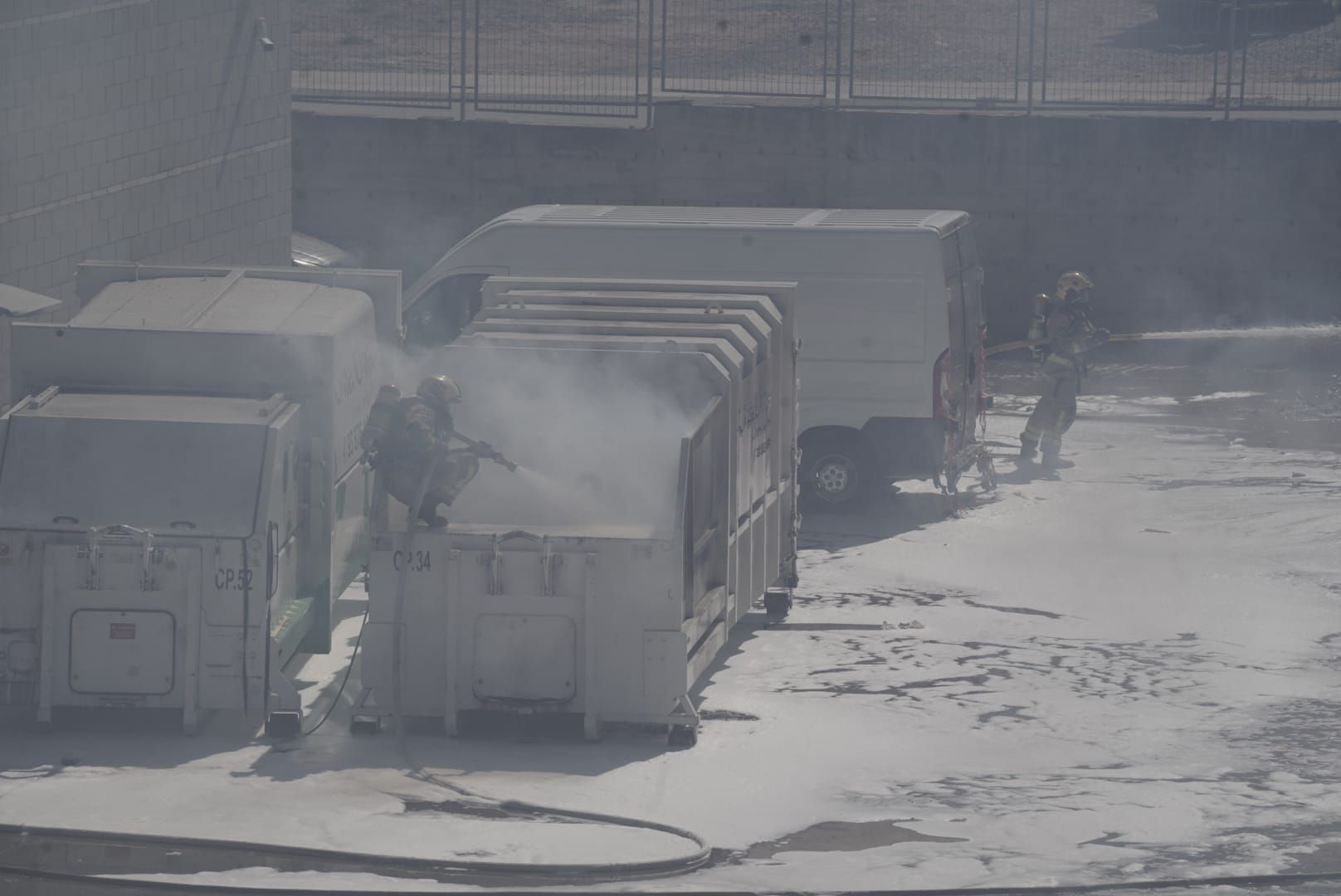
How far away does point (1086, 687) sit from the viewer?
1211 centimetres

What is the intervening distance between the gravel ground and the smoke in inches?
632

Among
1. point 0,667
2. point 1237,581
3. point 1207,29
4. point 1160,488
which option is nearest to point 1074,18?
point 1207,29

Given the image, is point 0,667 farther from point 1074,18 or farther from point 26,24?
point 1074,18

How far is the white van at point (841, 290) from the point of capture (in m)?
16.2

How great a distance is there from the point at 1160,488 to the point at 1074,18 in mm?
20888

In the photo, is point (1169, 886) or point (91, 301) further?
point (91, 301)

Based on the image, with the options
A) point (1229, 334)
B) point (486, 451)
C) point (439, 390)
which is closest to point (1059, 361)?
point (1229, 334)

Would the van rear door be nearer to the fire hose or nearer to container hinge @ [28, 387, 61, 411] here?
the fire hose

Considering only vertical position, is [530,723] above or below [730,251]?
below

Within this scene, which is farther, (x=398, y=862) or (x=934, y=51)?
(x=934, y=51)

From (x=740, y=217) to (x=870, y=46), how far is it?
635 inches

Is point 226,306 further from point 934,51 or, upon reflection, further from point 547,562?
point 934,51

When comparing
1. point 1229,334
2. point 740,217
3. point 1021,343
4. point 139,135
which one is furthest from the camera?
point 1021,343

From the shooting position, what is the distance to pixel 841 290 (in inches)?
641
